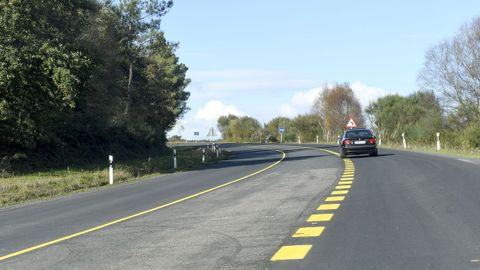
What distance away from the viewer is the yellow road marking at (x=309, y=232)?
332 inches

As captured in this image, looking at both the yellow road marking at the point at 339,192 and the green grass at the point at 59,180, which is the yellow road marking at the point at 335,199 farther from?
the green grass at the point at 59,180

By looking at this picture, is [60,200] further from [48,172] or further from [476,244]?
[476,244]

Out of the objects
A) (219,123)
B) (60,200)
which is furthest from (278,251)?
(219,123)

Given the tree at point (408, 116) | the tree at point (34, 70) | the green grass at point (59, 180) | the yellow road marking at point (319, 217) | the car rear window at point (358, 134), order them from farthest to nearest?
the tree at point (408, 116) < the car rear window at point (358, 134) < the tree at point (34, 70) < the green grass at point (59, 180) < the yellow road marking at point (319, 217)

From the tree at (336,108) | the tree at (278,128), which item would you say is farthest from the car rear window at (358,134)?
the tree at (278,128)

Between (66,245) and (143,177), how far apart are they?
15.8 metres

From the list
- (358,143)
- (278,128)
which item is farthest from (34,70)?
(278,128)

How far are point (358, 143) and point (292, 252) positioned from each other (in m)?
23.3

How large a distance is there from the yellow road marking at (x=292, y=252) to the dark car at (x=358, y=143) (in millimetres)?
22722

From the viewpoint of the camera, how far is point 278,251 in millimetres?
7379

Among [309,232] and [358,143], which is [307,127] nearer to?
[358,143]

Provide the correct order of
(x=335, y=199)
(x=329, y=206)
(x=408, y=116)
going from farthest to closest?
1. (x=408, y=116)
2. (x=335, y=199)
3. (x=329, y=206)

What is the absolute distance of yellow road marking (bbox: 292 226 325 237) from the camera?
8.42 meters

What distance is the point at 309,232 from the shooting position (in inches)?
339
